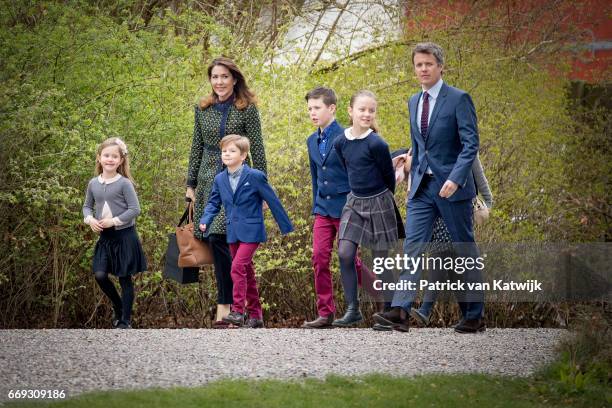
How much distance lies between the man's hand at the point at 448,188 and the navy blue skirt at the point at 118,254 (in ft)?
8.79

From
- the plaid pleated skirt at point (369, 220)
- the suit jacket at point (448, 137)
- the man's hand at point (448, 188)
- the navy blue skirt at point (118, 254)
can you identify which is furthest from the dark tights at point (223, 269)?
the man's hand at point (448, 188)

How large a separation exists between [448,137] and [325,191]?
1.18 m

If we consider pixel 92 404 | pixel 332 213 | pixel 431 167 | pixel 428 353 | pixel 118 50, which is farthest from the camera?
pixel 118 50

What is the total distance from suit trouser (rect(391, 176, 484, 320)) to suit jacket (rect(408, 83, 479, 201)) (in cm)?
7

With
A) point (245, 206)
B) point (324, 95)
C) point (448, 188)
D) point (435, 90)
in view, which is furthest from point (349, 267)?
point (435, 90)

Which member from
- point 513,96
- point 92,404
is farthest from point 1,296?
point 513,96

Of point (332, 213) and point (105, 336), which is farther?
point (332, 213)

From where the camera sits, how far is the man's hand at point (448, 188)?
7.67 meters

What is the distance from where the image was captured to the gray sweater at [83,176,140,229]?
8898mm

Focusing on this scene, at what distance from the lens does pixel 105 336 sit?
7.90 m

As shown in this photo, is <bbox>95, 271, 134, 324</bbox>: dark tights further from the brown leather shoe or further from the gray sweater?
the brown leather shoe

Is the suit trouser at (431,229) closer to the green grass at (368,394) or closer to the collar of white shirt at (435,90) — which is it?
the collar of white shirt at (435,90)

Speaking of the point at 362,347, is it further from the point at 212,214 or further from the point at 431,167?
the point at 212,214

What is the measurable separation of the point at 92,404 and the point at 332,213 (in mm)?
3417
